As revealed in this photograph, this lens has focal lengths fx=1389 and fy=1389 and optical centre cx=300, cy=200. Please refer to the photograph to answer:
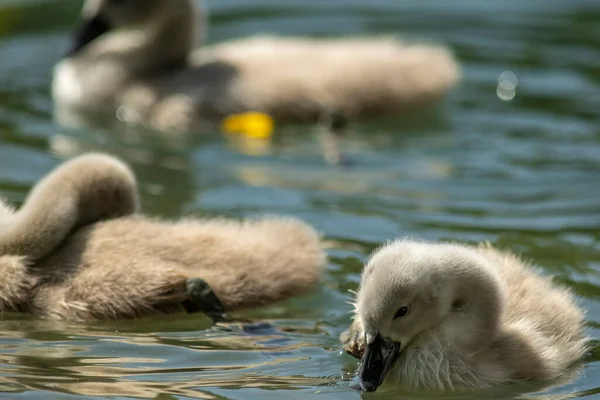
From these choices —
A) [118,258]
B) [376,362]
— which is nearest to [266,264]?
[118,258]

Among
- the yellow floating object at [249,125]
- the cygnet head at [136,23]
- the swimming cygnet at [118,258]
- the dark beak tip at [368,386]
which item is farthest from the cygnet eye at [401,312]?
the cygnet head at [136,23]

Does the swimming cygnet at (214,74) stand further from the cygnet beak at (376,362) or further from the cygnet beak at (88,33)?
the cygnet beak at (376,362)

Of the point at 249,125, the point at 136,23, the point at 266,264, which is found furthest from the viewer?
the point at 136,23

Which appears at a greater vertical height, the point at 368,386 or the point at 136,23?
the point at 136,23

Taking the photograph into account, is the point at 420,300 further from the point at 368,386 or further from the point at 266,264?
the point at 266,264

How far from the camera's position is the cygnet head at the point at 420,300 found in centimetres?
468

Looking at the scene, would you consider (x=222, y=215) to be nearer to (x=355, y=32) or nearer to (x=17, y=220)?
(x=17, y=220)

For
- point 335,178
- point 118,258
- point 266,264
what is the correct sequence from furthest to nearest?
point 335,178 → point 266,264 → point 118,258

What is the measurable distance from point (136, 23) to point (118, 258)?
398cm

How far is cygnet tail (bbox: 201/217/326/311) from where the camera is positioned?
5.63 meters

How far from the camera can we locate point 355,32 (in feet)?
36.4

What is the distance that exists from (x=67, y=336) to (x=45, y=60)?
17.8ft

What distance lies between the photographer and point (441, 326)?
15.9 feet

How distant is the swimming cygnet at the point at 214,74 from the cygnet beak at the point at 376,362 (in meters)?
3.99
